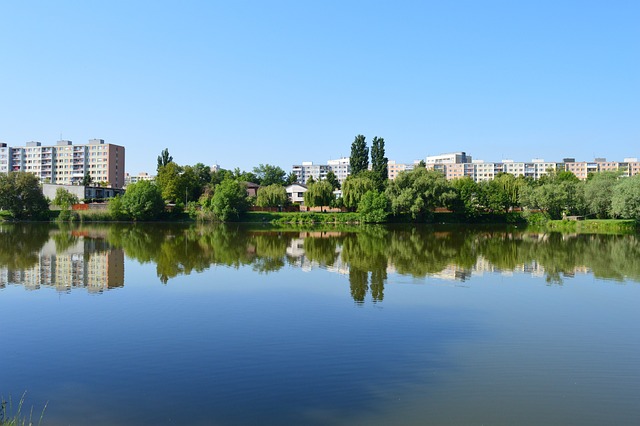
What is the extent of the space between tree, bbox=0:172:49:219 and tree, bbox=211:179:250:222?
2442cm

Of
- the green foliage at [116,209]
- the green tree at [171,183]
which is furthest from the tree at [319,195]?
the green foliage at [116,209]

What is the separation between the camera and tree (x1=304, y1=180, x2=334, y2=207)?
250 feet

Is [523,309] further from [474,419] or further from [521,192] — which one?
[521,192]

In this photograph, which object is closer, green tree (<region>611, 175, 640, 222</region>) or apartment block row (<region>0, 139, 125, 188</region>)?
green tree (<region>611, 175, 640, 222</region>)

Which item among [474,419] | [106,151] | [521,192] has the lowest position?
[474,419]

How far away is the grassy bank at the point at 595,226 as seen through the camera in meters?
54.6

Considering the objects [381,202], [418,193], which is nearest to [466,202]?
[418,193]

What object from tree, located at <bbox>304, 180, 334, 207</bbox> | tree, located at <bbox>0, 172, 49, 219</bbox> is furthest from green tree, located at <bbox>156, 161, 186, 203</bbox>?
tree, located at <bbox>304, 180, 334, 207</bbox>

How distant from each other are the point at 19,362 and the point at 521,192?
71.0m

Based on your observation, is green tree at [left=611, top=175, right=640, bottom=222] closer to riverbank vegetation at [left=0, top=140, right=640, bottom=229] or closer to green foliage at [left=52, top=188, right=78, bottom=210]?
riverbank vegetation at [left=0, top=140, right=640, bottom=229]

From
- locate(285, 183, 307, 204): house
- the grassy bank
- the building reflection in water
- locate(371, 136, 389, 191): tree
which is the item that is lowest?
the building reflection in water

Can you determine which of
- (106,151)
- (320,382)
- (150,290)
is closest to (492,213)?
(150,290)

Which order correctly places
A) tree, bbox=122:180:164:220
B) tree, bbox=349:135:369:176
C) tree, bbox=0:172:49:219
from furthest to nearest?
tree, bbox=349:135:369:176 < tree, bbox=0:172:49:219 < tree, bbox=122:180:164:220

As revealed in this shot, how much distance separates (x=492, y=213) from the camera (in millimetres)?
73938
